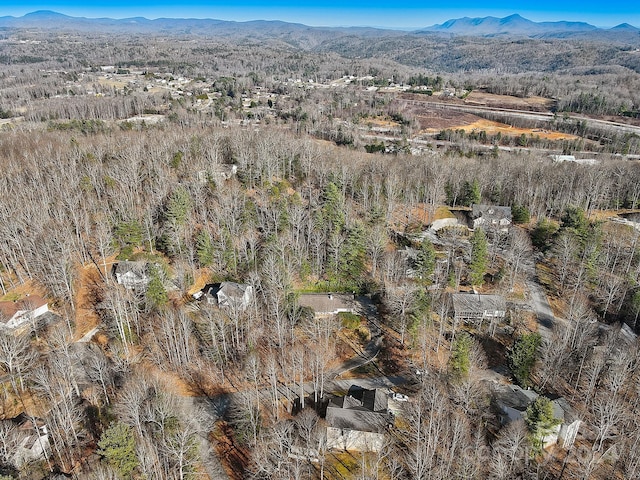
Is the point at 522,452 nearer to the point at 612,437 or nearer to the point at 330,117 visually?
the point at 612,437

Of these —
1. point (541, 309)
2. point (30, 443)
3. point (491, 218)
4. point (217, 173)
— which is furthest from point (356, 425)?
point (217, 173)

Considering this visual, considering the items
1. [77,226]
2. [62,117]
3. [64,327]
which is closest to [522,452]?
[64,327]

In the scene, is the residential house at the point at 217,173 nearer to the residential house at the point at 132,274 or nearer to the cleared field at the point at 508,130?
the residential house at the point at 132,274

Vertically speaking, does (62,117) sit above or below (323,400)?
above

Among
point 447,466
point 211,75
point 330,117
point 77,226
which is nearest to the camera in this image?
point 447,466

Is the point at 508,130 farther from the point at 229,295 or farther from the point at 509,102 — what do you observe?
the point at 229,295

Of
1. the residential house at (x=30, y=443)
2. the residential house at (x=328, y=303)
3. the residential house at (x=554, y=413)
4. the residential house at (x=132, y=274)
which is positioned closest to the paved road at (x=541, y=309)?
the residential house at (x=554, y=413)

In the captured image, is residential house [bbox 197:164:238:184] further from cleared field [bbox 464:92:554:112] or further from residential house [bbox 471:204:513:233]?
cleared field [bbox 464:92:554:112]
